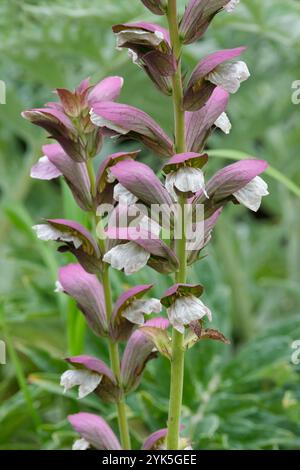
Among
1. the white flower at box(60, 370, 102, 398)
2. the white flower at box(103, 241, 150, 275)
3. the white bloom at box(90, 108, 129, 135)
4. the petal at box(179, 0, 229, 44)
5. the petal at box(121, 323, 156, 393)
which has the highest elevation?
the petal at box(179, 0, 229, 44)

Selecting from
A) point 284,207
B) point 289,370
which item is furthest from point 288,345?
point 284,207

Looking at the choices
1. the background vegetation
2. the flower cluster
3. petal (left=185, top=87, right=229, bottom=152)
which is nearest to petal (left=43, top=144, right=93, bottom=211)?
the flower cluster

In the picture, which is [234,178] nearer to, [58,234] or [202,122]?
[202,122]

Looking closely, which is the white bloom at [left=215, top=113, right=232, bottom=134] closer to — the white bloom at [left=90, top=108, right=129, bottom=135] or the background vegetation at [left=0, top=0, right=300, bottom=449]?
the white bloom at [left=90, top=108, right=129, bottom=135]

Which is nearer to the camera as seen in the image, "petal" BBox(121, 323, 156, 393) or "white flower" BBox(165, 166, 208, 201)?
"white flower" BBox(165, 166, 208, 201)

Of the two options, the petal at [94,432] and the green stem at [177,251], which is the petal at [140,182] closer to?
the green stem at [177,251]
